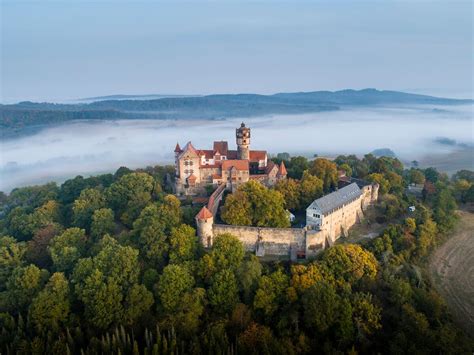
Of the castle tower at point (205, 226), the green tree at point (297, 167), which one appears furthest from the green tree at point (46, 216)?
the green tree at point (297, 167)

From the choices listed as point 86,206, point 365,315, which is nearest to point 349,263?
point 365,315

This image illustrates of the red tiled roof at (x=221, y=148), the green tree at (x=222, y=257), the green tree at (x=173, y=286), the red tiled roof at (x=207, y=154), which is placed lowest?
the green tree at (x=173, y=286)

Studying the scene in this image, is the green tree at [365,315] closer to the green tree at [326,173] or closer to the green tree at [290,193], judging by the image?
the green tree at [290,193]

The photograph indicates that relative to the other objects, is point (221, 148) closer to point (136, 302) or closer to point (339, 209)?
point (339, 209)

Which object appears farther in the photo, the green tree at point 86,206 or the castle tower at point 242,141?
the castle tower at point 242,141

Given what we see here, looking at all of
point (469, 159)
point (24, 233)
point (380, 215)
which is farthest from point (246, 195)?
point (469, 159)

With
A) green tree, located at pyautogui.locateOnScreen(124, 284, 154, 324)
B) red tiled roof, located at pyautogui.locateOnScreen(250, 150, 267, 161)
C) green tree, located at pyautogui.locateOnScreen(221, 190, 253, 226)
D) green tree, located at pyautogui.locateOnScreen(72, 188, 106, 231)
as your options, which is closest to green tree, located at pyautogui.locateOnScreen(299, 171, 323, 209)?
green tree, located at pyautogui.locateOnScreen(221, 190, 253, 226)
